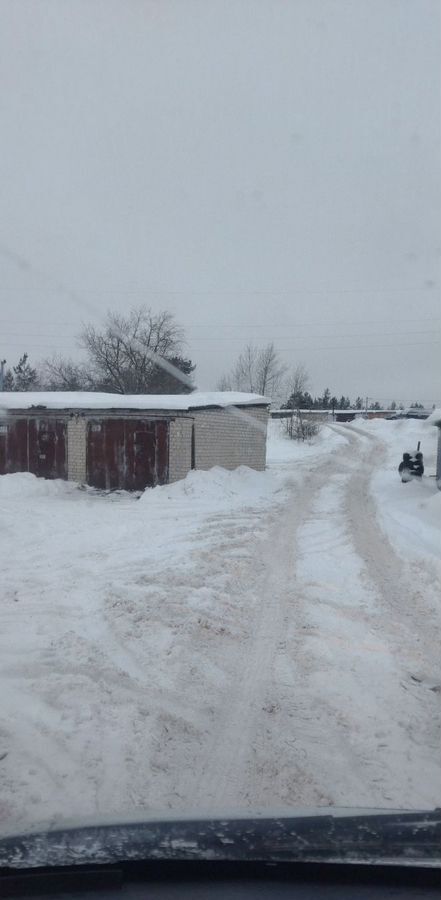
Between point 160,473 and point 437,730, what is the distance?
14061 millimetres

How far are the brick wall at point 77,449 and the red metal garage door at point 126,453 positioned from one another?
6.5 inches

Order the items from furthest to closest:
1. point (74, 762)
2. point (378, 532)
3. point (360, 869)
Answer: point (378, 532) < point (74, 762) < point (360, 869)

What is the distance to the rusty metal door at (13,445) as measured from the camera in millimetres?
18781

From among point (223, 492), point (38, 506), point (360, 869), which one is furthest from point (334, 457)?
point (360, 869)

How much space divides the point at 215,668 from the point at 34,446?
14.6 meters

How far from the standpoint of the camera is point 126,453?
59.4 ft

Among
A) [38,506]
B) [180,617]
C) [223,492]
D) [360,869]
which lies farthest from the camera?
[223,492]

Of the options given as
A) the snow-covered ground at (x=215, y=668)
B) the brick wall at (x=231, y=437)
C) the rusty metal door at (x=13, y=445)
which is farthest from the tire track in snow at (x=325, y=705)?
the rusty metal door at (x=13, y=445)

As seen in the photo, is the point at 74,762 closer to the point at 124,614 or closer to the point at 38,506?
the point at 124,614

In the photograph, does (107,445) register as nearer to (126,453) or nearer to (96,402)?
(126,453)

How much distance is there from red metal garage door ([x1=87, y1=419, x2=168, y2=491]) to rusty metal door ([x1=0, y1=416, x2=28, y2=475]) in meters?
2.09

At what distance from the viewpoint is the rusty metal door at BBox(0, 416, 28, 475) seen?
61.6 ft

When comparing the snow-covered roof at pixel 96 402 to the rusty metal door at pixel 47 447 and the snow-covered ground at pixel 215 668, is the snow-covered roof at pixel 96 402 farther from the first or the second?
the snow-covered ground at pixel 215 668

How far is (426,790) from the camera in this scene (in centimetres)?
359
